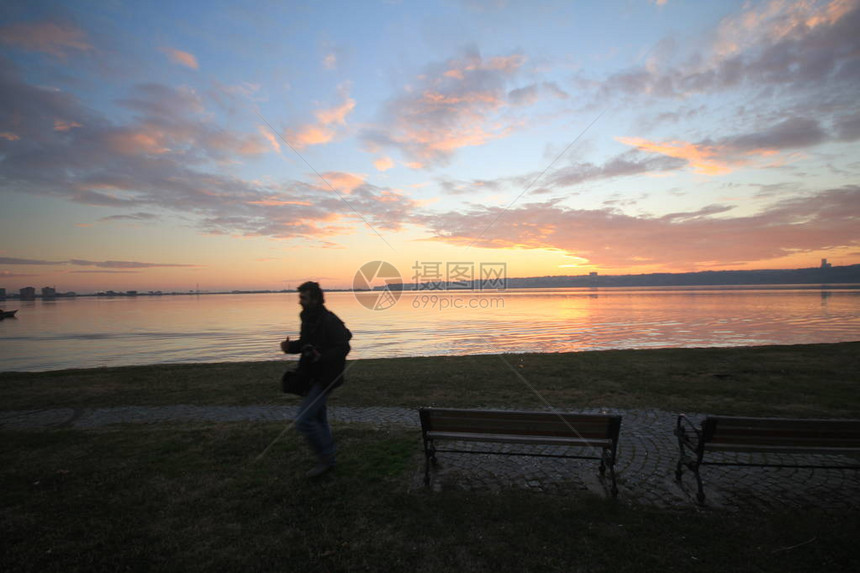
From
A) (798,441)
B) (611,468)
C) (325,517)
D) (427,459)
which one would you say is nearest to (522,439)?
(611,468)

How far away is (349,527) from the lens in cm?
395

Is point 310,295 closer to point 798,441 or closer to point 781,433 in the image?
point 781,433

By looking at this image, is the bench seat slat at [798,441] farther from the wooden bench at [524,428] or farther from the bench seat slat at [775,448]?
the wooden bench at [524,428]

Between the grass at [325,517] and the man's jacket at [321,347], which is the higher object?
the man's jacket at [321,347]

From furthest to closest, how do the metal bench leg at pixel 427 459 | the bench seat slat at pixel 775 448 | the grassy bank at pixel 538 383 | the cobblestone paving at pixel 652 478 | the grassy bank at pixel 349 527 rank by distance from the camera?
the grassy bank at pixel 538 383 < the metal bench leg at pixel 427 459 < the cobblestone paving at pixel 652 478 < the bench seat slat at pixel 775 448 < the grassy bank at pixel 349 527

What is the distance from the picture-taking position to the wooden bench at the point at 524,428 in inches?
176

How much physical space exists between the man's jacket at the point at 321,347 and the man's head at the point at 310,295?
3.1 inches

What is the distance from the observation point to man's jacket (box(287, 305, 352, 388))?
4.95m

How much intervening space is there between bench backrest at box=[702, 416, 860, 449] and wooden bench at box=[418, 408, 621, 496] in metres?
1.03

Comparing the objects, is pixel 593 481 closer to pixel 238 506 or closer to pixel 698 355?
pixel 238 506

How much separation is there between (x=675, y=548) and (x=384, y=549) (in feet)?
8.44

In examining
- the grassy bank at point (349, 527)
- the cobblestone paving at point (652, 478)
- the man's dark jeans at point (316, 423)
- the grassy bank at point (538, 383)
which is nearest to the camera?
the grassy bank at point (349, 527)

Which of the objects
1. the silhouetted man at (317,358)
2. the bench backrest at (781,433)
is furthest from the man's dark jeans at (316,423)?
the bench backrest at (781,433)

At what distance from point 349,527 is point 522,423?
2159 mm
